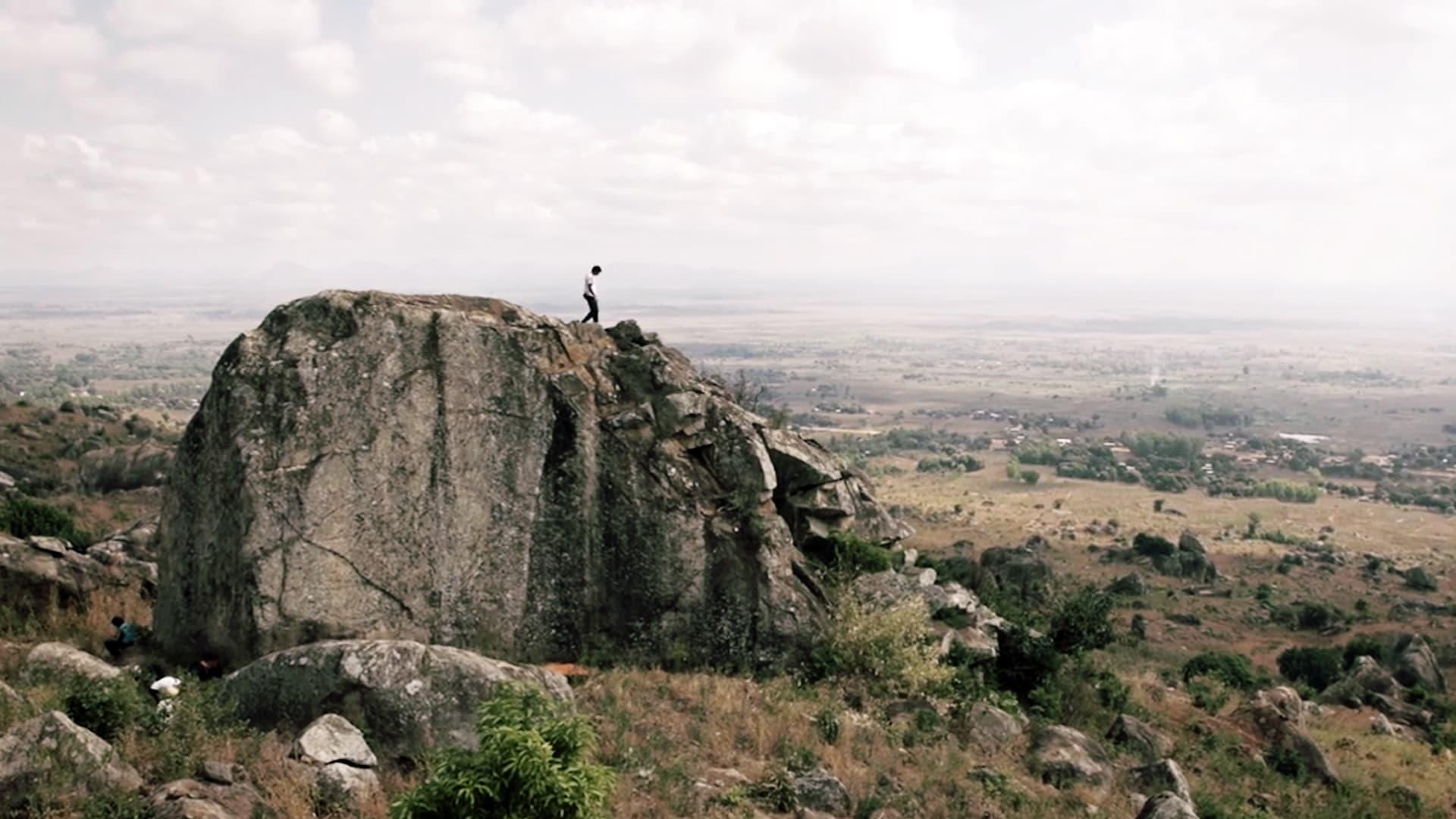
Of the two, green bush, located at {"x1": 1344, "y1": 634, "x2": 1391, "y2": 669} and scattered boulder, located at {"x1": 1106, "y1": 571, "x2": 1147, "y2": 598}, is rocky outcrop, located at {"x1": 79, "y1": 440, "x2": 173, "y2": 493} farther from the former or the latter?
green bush, located at {"x1": 1344, "y1": 634, "x2": 1391, "y2": 669}

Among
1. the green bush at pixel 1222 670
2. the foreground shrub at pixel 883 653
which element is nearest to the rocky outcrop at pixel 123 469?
the foreground shrub at pixel 883 653

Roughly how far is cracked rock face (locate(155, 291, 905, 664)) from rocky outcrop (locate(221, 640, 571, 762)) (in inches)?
114

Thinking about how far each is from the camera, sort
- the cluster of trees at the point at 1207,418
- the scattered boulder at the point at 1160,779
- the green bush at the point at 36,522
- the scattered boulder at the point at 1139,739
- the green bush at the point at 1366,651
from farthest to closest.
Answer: the cluster of trees at the point at 1207,418, the green bush at the point at 1366,651, the green bush at the point at 36,522, the scattered boulder at the point at 1139,739, the scattered boulder at the point at 1160,779

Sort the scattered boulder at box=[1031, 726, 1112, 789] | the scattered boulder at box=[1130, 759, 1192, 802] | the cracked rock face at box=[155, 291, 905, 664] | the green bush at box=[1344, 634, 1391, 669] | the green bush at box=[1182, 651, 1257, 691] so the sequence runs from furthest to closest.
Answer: the green bush at box=[1344, 634, 1391, 669] < the green bush at box=[1182, 651, 1257, 691] < the cracked rock face at box=[155, 291, 905, 664] < the scattered boulder at box=[1130, 759, 1192, 802] < the scattered boulder at box=[1031, 726, 1112, 789]

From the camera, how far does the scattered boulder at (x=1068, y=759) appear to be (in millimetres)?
17109

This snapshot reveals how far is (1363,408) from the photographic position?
200 metres

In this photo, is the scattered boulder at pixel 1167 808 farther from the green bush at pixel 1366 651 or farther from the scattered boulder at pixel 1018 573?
the green bush at pixel 1366 651

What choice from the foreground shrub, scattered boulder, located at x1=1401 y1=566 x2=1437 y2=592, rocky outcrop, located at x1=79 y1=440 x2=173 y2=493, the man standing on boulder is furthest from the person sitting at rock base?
scattered boulder, located at x1=1401 y1=566 x2=1437 y2=592

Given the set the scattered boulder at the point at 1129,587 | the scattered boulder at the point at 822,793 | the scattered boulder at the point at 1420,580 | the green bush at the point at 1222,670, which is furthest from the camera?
the scattered boulder at the point at 1420,580

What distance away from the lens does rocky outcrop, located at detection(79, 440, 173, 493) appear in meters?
40.3

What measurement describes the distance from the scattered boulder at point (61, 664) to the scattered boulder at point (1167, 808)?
15.2m

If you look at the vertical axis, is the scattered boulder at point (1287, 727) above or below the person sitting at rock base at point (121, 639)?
below

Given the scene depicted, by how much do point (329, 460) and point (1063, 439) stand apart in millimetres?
142624

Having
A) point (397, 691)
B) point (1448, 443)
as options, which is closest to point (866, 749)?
point (397, 691)
